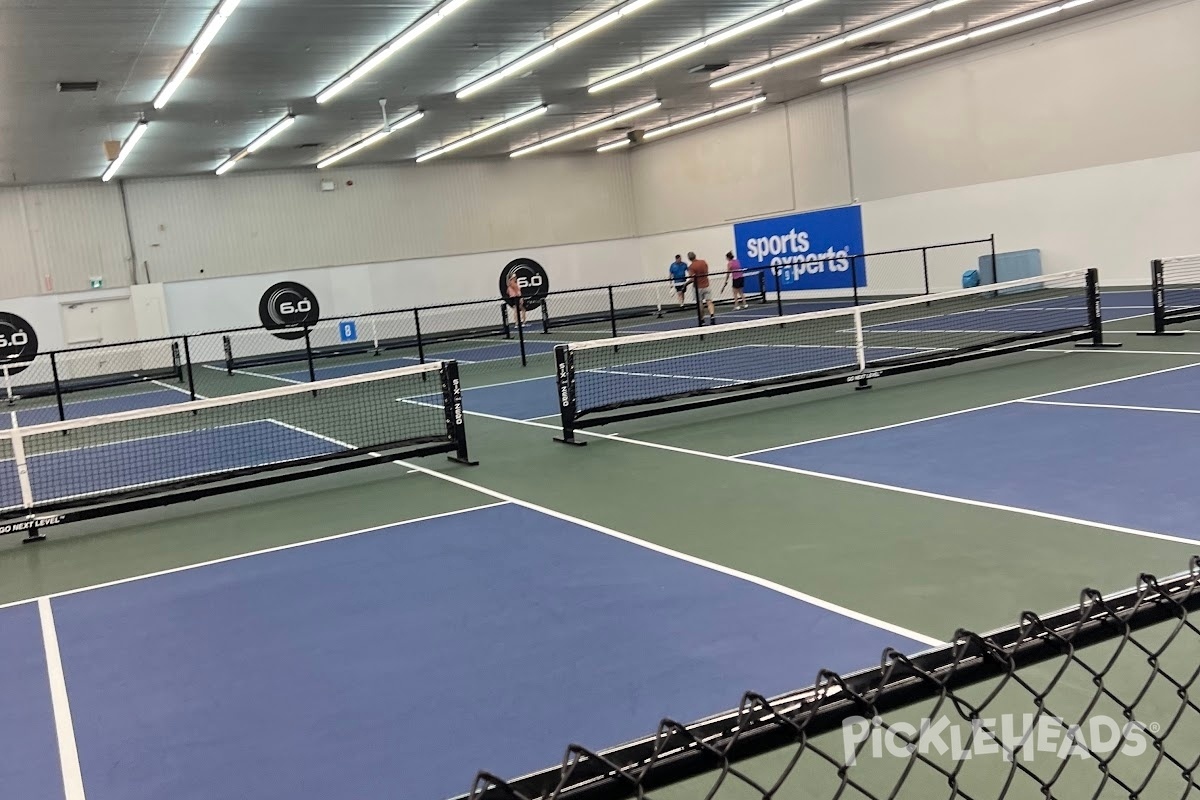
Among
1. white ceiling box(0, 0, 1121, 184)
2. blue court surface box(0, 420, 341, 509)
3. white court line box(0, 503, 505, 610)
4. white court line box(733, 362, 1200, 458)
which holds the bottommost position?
white court line box(0, 503, 505, 610)

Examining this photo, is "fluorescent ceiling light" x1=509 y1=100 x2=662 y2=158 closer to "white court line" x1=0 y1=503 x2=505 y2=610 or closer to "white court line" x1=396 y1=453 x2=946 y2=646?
"white court line" x1=396 y1=453 x2=946 y2=646

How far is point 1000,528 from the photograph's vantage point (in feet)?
21.2

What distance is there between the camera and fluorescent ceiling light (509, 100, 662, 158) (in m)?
30.6

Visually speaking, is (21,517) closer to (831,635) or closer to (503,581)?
(503,581)

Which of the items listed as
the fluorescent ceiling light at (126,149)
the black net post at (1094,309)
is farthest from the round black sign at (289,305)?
the black net post at (1094,309)

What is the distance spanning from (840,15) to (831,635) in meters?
19.1

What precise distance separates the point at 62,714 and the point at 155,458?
8668mm

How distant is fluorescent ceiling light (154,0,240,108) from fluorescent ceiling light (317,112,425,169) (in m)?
6.23

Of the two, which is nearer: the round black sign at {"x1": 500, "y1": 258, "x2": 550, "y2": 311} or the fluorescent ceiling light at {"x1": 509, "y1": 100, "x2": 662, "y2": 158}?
the fluorescent ceiling light at {"x1": 509, "y1": 100, "x2": 662, "y2": 158}

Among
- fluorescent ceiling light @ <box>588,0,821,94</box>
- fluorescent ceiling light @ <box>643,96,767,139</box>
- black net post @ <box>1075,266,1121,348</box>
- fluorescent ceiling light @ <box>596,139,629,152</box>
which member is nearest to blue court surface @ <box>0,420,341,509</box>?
black net post @ <box>1075,266,1121,348</box>

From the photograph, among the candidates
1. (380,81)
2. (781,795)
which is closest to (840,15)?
(380,81)

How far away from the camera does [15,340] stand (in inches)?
1153

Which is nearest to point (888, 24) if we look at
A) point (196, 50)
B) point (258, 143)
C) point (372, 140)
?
point (196, 50)

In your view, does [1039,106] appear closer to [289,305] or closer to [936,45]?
[936,45]
